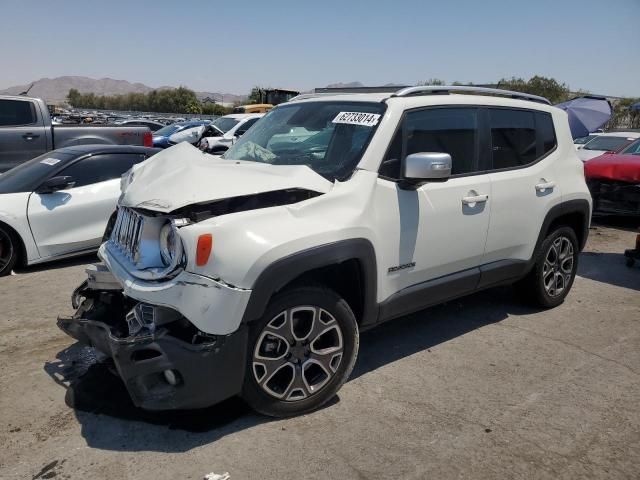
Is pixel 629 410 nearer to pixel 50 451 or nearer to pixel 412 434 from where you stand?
pixel 412 434

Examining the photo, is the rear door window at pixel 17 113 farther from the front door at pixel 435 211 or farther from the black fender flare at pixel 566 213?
the black fender flare at pixel 566 213

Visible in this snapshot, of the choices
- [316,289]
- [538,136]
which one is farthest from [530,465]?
[538,136]

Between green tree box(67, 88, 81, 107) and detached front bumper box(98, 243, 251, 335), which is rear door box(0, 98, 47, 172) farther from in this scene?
green tree box(67, 88, 81, 107)

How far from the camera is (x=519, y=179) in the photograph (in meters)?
4.38

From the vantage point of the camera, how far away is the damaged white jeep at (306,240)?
275 cm

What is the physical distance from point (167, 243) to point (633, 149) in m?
9.65

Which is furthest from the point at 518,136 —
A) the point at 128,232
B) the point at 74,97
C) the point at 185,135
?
the point at 74,97

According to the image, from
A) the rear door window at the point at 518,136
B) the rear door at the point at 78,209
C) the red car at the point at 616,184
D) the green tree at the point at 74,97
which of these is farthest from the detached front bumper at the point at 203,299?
the green tree at the point at 74,97

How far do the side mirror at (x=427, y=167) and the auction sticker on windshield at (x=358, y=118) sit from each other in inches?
14.8

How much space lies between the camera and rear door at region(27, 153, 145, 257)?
602 centimetres

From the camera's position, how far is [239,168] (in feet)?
11.0

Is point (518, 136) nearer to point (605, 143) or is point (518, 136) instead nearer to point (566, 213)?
point (566, 213)

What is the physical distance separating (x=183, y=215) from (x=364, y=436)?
5.16 ft

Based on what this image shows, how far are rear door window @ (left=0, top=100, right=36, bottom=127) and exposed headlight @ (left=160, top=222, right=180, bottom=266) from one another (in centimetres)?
766
